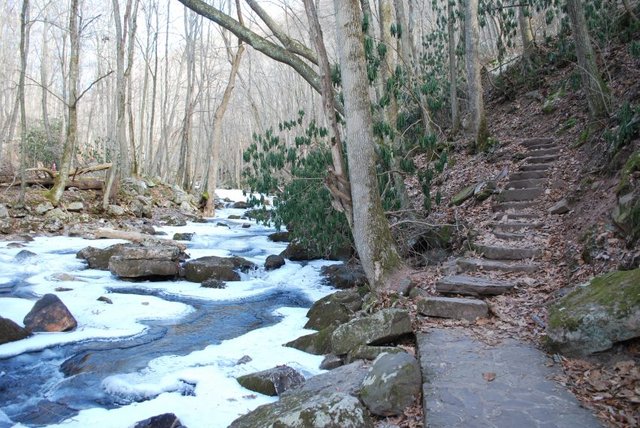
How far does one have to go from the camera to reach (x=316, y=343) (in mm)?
5965

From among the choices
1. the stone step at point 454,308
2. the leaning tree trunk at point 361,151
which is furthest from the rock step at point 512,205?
the stone step at point 454,308

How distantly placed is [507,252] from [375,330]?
2.99 m

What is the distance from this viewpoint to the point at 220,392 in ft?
16.5

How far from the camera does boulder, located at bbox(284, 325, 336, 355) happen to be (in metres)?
5.81

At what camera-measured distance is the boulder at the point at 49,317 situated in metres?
6.76

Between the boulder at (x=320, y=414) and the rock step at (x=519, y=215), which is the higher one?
the rock step at (x=519, y=215)

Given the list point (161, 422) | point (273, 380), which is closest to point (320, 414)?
point (273, 380)

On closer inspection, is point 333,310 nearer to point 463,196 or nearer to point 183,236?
point 463,196

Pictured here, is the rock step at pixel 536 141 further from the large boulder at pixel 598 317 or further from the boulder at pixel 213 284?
the boulder at pixel 213 284

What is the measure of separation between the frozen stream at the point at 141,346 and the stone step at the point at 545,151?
537cm

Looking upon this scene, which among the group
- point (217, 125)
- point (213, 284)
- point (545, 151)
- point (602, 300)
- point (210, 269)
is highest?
point (217, 125)

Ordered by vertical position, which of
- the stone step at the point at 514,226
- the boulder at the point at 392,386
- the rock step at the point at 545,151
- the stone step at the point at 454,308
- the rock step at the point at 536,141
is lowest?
the boulder at the point at 392,386

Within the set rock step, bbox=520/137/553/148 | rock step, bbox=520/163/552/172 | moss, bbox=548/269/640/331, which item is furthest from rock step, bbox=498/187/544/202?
moss, bbox=548/269/640/331

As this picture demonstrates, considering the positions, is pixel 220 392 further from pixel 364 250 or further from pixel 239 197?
pixel 239 197
